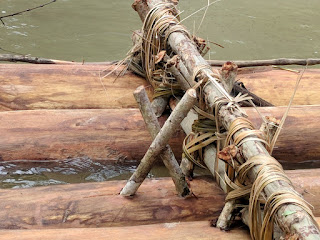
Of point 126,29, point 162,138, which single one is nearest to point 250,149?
point 162,138

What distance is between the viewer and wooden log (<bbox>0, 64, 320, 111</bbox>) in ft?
10.9

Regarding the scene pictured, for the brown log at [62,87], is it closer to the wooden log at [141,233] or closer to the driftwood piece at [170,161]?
the driftwood piece at [170,161]

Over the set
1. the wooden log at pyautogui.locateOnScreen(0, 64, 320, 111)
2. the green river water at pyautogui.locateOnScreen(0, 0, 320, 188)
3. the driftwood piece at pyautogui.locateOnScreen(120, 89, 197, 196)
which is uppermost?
the driftwood piece at pyautogui.locateOnScreen(120, 89, 197, 196)

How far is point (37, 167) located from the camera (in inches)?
119

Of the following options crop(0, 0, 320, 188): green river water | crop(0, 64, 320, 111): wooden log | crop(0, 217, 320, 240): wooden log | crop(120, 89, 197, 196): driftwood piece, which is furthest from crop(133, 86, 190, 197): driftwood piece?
crop(0, 0, 320, 188): green river water

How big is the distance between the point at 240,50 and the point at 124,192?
4.31m

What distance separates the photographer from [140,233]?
2082 millimetres

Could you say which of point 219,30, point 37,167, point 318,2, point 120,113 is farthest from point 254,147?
point 318,2

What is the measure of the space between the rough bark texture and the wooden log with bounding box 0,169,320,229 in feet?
0.51

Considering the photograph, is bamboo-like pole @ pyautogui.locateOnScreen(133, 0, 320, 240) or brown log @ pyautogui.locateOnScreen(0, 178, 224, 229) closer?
bamboo-like pole @ pyautogui.locateOnScreen(133, 0, 320, 240)

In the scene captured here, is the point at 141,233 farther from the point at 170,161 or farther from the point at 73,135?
the point at 73,135

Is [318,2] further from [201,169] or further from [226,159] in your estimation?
[226,159]

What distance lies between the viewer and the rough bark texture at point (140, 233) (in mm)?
2039

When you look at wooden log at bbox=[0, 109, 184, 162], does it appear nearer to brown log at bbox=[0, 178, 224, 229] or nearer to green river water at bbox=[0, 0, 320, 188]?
brown log at bbox=[0, 178, 224, 229]
